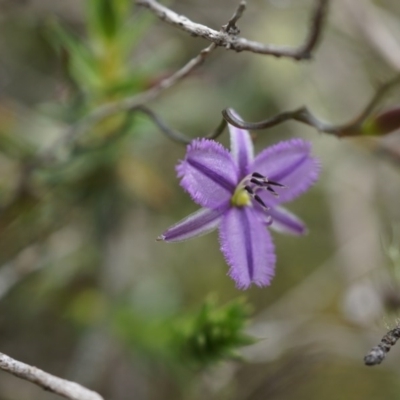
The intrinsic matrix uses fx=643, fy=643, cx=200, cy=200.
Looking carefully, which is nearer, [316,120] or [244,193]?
[244,193]

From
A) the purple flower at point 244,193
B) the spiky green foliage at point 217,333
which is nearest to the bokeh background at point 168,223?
the spiky green foliage at point 217,333

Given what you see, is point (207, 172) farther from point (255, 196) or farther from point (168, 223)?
point (168, 223)

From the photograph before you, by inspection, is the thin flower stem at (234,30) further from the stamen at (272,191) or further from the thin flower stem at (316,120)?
the stamen at (272,191)

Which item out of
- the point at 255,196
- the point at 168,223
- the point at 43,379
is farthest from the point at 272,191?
the point at 168,223

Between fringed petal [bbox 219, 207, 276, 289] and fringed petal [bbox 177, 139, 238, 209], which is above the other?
fringed petal [bbox 177, 139, 238, 209]

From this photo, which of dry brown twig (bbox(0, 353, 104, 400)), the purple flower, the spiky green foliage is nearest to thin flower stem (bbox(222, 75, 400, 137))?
the purple flower

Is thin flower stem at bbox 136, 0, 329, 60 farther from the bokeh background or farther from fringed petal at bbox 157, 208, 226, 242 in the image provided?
fringed petal at bbox 157, 208, 226, 242
